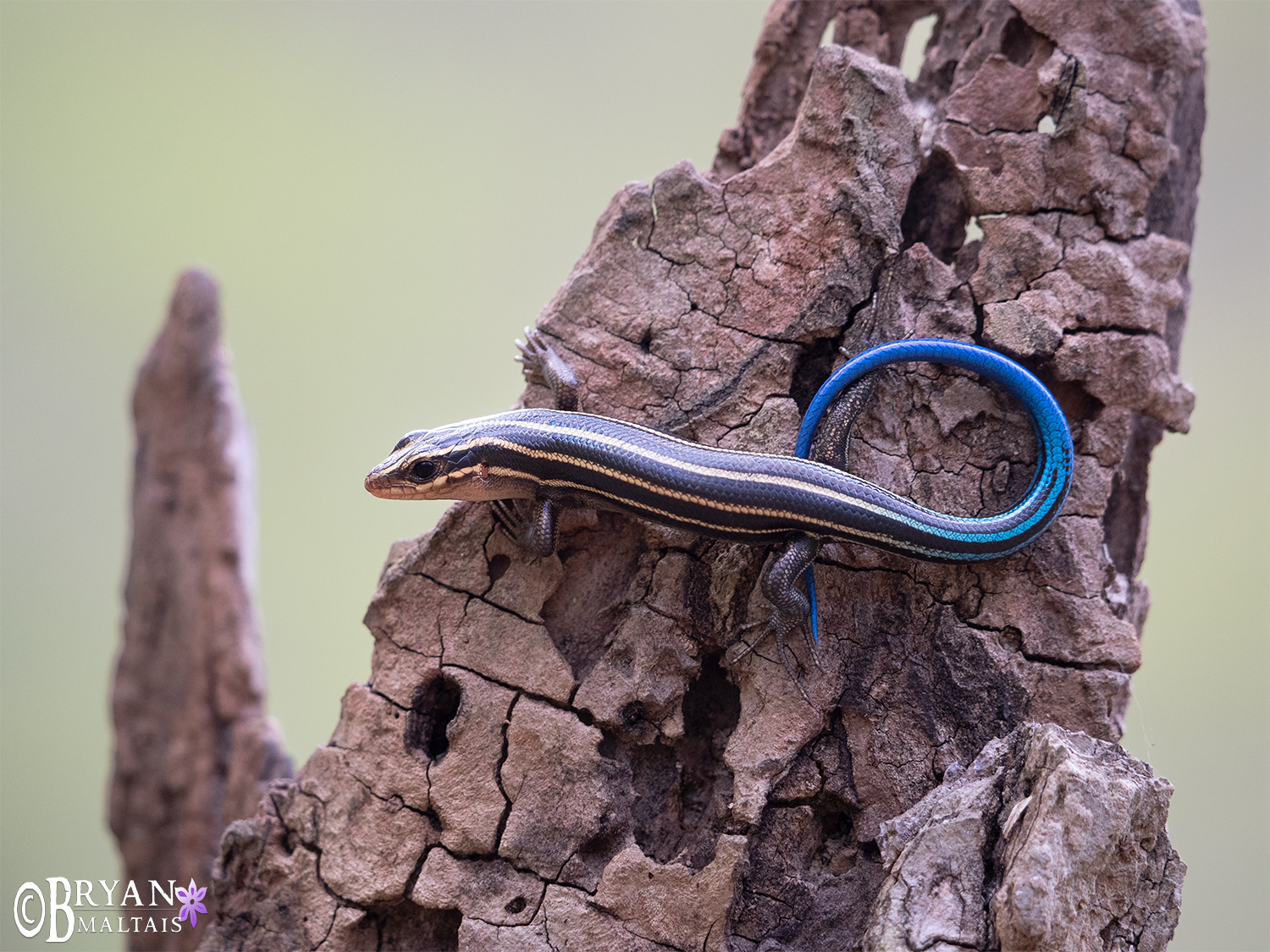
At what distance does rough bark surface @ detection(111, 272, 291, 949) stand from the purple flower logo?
1.15ft

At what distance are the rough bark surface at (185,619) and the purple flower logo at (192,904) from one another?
0.35 metres

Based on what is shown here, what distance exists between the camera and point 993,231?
310 cm

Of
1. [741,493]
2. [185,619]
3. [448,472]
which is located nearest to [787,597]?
[741,493]

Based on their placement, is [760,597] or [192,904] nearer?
[760,597]

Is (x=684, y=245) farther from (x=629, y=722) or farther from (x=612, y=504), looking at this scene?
(x=629, y=722)

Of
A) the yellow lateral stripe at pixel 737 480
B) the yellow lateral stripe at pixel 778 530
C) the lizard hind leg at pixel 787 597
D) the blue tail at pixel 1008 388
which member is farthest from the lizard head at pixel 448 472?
the blue tail at pixel 1008 388

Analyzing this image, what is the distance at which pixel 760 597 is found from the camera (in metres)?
2.92

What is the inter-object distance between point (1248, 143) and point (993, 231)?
7.19 feet

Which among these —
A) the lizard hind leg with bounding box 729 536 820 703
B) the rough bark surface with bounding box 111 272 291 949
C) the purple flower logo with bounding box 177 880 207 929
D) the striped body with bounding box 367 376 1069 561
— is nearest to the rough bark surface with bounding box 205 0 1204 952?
the lizard hind leg with bounding box 729 536 820 703

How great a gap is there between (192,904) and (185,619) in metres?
1.41

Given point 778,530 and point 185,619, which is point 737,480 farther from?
point 185,619

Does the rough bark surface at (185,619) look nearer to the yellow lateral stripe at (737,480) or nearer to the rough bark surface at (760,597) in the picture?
the rough bark surface at (760,597)

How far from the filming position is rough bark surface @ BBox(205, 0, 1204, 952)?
2779mm

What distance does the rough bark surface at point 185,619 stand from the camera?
4.25 m
